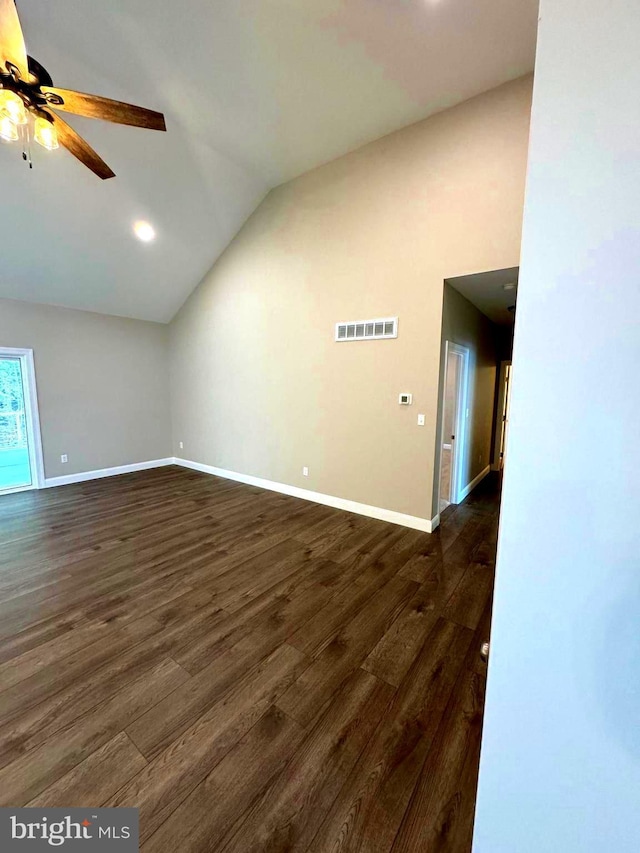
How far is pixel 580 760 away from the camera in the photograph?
2.23 ft

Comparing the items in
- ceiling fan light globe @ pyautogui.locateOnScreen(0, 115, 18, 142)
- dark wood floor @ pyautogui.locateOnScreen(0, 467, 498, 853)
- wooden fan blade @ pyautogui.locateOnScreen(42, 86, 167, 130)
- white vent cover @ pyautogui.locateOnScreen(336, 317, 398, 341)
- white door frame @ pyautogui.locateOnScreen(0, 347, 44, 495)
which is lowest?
dark wood floor @ pyautogui.locateOnScreen(0, 467, 498, 853)

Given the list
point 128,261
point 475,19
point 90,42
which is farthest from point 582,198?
point 128,261

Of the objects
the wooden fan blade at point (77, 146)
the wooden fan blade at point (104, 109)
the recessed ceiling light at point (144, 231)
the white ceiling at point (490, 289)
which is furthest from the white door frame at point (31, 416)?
the white ceiling at point (490, 289)

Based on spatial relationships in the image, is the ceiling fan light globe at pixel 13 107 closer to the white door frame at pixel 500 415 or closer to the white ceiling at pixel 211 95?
the white ceiling at pixel 211 95

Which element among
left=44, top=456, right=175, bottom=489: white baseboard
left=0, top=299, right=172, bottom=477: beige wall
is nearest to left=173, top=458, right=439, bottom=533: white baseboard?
left=44, top=456, right=175, bottom=489: white baseboard

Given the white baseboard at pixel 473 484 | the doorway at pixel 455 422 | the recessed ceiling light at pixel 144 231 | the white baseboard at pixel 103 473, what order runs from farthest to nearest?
the white baseboard at pixel 103 473 → the white baseboard at pixel 473 484 → the recessed ceiling light at pixel 144 231 → the doorway at pixel 455 422

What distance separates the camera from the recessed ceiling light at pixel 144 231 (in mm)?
4387

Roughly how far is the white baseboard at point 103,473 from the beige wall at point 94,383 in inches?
3.2

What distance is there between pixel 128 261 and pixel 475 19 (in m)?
4.66

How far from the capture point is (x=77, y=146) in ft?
8.29

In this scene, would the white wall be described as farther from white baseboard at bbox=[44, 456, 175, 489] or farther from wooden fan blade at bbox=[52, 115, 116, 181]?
white baseboard at bbox=[44, 456, 175, 489]

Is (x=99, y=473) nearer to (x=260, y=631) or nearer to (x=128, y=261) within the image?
(x=128, y=261)

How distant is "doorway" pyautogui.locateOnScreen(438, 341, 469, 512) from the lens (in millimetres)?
4145

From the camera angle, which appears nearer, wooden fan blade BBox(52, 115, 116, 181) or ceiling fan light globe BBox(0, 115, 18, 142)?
ceiling fan light globe BBox(0, 115, 18, 142)
